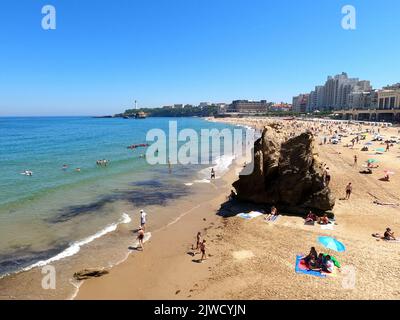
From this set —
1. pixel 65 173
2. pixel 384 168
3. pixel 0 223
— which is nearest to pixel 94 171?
pixel 65 173

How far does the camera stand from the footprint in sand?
13.1 metres

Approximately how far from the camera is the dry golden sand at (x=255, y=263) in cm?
1054

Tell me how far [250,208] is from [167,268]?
7.76 meters

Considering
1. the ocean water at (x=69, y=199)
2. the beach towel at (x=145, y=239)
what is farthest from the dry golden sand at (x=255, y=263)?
the ocean water at (x=69, y=199)

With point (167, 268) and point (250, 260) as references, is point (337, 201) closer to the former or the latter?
point (250, 260)

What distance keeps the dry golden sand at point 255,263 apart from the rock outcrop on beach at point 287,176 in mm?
1166

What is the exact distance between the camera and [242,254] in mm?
13453

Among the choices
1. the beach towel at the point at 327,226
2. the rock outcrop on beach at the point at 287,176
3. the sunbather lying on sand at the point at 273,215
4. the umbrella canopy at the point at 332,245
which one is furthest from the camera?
the rock outcrop on beach at the point at 287,176

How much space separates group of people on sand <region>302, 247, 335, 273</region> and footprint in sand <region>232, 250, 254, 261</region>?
7.08ft

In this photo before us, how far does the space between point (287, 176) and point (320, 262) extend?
22.1ft

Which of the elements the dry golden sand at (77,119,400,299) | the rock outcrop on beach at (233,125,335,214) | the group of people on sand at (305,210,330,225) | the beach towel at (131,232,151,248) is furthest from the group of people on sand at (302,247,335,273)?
the beach towel at (131,232,151,248)

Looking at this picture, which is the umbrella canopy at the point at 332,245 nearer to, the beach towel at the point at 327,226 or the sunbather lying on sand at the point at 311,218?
the beach towel at the point at 327,226

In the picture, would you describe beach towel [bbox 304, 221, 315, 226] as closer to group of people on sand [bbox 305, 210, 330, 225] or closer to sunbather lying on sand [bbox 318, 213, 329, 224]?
group of people on sand [bbox 305, 210, 330, 225]

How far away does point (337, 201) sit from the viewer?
20.2m
